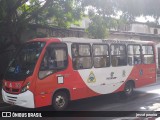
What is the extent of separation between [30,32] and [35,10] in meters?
2.63

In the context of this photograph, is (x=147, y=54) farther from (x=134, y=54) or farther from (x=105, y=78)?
(x=105, y=78)

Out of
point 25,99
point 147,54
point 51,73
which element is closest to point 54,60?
point 51,73

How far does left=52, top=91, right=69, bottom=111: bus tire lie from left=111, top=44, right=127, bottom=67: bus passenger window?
3.12 meters

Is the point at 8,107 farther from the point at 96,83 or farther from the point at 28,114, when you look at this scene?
the point at 96,83

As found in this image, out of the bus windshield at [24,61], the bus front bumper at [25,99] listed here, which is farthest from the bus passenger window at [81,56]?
the bus front bumper at [25,99]

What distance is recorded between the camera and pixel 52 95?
9.71 meters

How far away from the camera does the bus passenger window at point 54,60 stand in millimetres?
9570

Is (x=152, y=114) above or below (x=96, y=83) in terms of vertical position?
→ below

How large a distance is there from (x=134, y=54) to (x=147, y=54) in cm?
116

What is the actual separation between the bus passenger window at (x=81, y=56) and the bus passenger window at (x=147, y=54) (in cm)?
402

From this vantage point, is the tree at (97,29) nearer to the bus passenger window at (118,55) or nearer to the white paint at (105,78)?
the bus passenger window at (118,55)

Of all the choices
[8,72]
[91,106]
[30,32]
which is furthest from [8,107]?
[30,32]

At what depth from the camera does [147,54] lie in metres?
14.4

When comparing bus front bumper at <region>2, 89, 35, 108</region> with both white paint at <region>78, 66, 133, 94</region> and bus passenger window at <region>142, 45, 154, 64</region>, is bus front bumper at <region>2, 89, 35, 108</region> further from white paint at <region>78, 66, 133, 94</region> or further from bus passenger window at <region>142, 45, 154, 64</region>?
bus passenger window at <region>142, 45, 154, 64</region>
